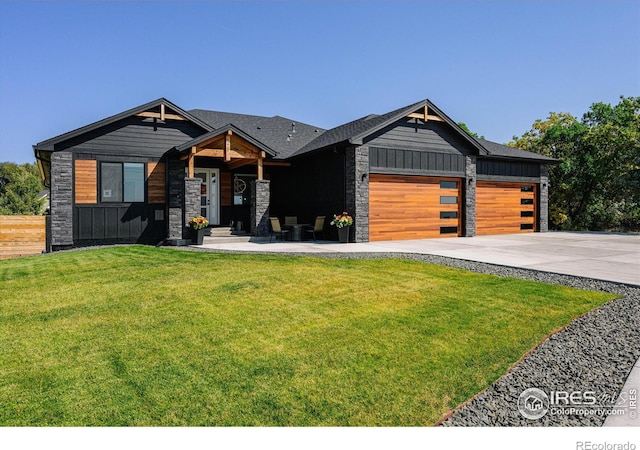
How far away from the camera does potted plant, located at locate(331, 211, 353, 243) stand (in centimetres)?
1274

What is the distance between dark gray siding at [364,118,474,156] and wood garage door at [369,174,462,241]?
3.89ft

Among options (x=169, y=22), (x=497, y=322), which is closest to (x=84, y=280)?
(x=497, y=322)

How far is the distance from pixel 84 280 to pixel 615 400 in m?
7.62

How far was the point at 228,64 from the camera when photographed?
1354 centimetres

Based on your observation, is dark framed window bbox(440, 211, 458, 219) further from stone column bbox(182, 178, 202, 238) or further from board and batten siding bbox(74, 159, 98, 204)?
board and batten siding bbox(74, 159, 98, 204)

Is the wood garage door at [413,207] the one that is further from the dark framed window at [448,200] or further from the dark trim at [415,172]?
the dark trim at [415,172]

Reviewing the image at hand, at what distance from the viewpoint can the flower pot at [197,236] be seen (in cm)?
1198

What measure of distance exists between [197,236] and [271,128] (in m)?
8.94

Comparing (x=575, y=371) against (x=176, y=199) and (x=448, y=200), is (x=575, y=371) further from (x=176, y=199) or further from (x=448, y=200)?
(x=448, y=200)

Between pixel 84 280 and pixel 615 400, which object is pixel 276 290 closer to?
pixel 84 280

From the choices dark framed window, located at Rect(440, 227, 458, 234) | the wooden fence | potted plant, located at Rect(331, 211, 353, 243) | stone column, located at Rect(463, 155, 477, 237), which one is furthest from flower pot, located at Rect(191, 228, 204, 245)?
stone column, located at Rect(463, 155, 477, 237)

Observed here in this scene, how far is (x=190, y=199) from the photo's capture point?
12453mm

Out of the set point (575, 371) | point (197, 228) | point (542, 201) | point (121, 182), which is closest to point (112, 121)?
point (121, 182)
